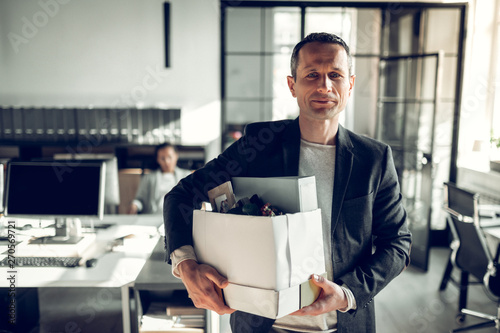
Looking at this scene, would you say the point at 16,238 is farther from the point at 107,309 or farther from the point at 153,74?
the point at 153,74

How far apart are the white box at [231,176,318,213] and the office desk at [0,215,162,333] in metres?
1.14

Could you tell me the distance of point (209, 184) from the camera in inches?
41.6

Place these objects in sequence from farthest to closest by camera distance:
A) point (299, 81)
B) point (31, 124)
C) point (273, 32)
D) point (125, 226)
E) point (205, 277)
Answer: point (273, 32) → point (31, 124) → point (125, 226) → point (299, 81) → point (205, 277)

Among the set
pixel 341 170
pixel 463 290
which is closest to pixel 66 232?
pixel 341 170

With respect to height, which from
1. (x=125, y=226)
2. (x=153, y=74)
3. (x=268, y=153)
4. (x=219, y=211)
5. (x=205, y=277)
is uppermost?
(x=153, y=74)

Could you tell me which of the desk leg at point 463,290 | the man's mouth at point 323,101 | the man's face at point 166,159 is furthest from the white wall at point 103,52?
the man's mouth at point 323,101

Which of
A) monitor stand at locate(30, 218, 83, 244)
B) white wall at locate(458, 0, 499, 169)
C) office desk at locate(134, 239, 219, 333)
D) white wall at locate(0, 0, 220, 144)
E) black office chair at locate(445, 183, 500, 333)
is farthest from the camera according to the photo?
white wall at locate(0, 0, 220, 144)

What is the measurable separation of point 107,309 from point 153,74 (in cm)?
269

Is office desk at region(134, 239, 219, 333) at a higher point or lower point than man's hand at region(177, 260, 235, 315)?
lower

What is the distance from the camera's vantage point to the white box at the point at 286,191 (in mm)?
838

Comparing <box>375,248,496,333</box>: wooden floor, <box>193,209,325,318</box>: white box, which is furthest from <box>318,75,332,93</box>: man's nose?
<box>375,248,496,333</box>: wooden floor

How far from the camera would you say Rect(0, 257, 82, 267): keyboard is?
196 cm

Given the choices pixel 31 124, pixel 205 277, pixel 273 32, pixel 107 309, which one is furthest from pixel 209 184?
pixel 273 32

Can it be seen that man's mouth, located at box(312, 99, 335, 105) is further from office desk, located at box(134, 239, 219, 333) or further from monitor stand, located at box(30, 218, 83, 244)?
monitor stand, located at box(30, 218, 83, 244)
